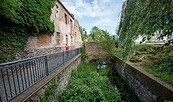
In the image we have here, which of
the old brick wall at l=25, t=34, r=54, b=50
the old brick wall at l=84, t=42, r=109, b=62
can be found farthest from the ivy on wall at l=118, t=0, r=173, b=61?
the old brick wall at l=84, t=42, r=109, b=62

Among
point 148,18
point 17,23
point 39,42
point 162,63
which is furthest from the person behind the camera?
point 39,42

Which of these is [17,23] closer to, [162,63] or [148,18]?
[148,18]

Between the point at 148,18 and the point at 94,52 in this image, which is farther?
the point at 94,52

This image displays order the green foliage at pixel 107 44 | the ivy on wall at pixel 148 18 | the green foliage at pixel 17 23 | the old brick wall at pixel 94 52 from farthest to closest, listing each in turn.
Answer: the old brick wall at pixel 94 52, the green foliage at pixel 107 44, the green foliage at pixel 17 23, the ivy on wall at pixel 148 18

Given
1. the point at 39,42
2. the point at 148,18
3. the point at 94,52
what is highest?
the point at 148,18

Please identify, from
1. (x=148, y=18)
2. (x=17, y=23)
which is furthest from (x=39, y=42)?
(x=148, y=18)

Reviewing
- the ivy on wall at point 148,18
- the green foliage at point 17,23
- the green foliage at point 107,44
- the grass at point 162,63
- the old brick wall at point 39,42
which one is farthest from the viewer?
the green foliage at point 107,44

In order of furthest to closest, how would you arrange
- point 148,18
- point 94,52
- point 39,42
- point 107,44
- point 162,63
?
point 94,52 → point 107,44 → point 39,42 → point 162,63 → point 148,18

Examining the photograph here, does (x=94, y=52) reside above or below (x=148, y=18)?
below

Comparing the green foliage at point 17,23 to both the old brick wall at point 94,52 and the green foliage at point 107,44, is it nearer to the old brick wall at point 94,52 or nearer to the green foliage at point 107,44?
the green foliage at point 107,44

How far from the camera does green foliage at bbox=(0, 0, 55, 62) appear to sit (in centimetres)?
411

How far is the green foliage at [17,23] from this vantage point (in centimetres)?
411

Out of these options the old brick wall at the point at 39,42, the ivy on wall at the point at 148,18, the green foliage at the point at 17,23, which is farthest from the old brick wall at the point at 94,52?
the ivy on wall at the point at 148,18

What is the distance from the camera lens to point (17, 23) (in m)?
4.64
